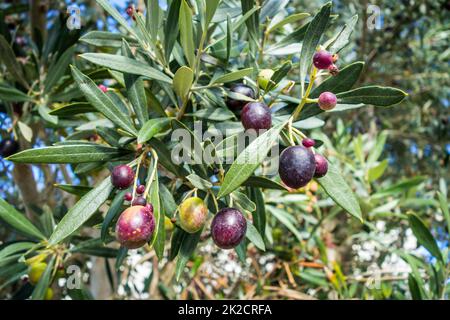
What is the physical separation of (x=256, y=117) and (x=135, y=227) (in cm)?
38

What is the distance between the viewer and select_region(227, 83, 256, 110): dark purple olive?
1321 mm

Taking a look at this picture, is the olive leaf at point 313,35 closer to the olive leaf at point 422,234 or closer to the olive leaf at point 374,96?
the olive leaf at point 374,96

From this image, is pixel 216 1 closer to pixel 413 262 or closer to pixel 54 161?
pixel 54 161

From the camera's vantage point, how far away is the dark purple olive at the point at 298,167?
1043 mm

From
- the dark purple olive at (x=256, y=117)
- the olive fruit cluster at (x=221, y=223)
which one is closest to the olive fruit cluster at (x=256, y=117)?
the dark purple olive at (x=256, y=117)

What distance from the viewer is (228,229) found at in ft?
3.73

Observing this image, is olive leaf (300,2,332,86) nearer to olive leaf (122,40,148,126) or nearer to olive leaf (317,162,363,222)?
olive leaf (317,162,363,222)

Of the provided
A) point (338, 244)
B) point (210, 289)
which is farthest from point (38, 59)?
point (338, 244)

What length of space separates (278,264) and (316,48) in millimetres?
2107

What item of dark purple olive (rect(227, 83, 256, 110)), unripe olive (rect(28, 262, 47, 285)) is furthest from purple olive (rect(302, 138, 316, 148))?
unripe olive (rect(28, 262, 47, 285))

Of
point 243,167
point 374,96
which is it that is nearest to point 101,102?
point 243,167

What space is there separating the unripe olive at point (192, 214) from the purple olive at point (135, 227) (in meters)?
0.15

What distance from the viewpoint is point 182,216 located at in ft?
4.05

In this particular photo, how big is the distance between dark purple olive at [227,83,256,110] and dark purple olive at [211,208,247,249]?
0.34m
